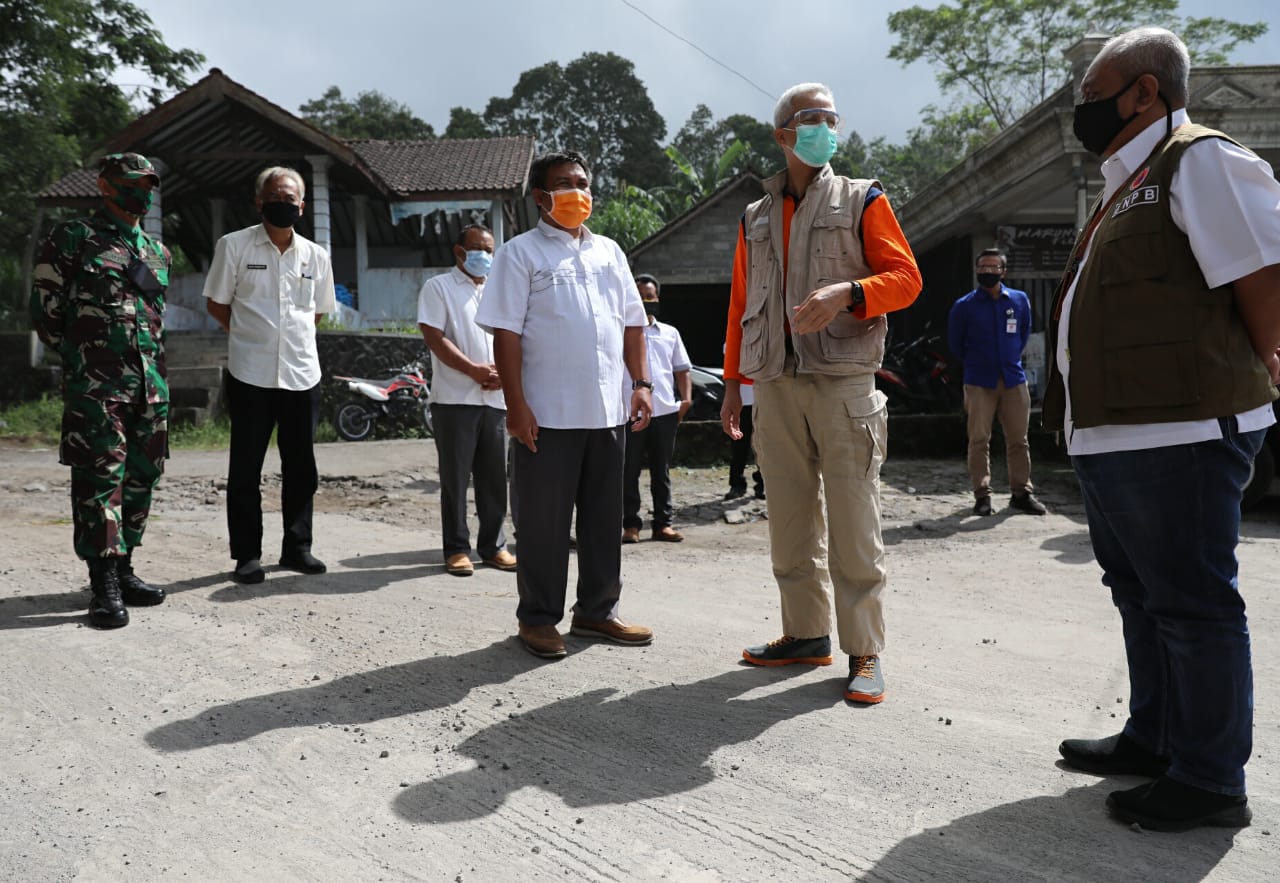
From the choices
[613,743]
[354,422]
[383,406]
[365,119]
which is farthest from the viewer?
[365,119]

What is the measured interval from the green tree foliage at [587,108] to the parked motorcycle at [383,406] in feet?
141

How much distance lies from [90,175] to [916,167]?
46.9m

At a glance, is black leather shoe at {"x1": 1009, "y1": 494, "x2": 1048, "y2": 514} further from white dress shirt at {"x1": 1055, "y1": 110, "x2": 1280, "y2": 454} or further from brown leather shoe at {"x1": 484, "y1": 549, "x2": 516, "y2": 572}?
white dress shirt at {"x1": 1055, "y1": 110, "x2": 1280, "y2": 454}

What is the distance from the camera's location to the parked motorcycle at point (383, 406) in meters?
14.4

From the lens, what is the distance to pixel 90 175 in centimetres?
1969

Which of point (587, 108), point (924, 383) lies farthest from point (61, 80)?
point (587, 108)

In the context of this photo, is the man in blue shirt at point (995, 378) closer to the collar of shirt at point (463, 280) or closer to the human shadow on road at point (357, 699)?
the collar of shirt at point (463, 280)

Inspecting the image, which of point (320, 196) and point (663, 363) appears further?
point (320, 196)

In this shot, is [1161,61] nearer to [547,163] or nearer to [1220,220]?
[1220,220]

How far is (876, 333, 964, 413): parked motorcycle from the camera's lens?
625 inches

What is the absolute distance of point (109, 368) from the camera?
4387 mm

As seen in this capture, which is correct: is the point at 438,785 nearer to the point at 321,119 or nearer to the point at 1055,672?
the point at 1055,672

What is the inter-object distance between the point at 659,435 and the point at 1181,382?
5.38 meters

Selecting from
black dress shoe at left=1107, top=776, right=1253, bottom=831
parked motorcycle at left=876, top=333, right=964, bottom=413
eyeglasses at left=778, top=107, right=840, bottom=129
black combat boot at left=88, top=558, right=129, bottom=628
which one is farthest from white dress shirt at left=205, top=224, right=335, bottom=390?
parked motorcycle at left=876, top=333, right=964, bottom=413
